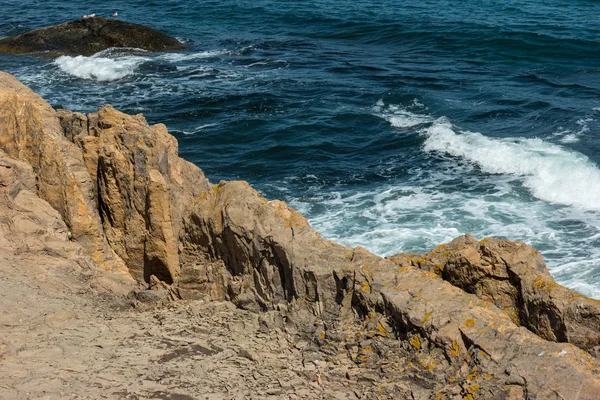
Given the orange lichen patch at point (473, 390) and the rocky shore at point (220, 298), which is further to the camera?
the rocky shore at point (220, 298)

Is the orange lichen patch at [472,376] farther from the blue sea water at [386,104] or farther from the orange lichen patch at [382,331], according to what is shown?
the blue sea water at [386,104]

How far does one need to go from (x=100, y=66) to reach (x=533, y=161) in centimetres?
2090

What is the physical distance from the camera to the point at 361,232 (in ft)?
57.5

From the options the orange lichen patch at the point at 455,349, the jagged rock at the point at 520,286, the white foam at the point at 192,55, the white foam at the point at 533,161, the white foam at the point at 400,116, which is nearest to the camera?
the orange lichen patch at the point at 455,349

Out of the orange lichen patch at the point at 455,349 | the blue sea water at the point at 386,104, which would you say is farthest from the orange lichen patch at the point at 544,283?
the blue sea water at the point at 386,104

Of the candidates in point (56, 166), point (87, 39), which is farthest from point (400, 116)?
point (87, 39)

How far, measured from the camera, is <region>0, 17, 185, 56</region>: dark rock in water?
37031 mm

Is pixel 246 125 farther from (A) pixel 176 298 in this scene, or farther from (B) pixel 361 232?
(A) pixel 176 298

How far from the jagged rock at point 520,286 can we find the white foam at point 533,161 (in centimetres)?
1251

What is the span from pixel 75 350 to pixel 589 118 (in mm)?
22746

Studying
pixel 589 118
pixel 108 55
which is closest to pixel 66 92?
pixel 108 55

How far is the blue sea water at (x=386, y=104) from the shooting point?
18891mm

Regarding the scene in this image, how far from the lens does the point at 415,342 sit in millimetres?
7227

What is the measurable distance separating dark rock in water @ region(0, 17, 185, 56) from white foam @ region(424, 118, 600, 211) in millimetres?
18192
